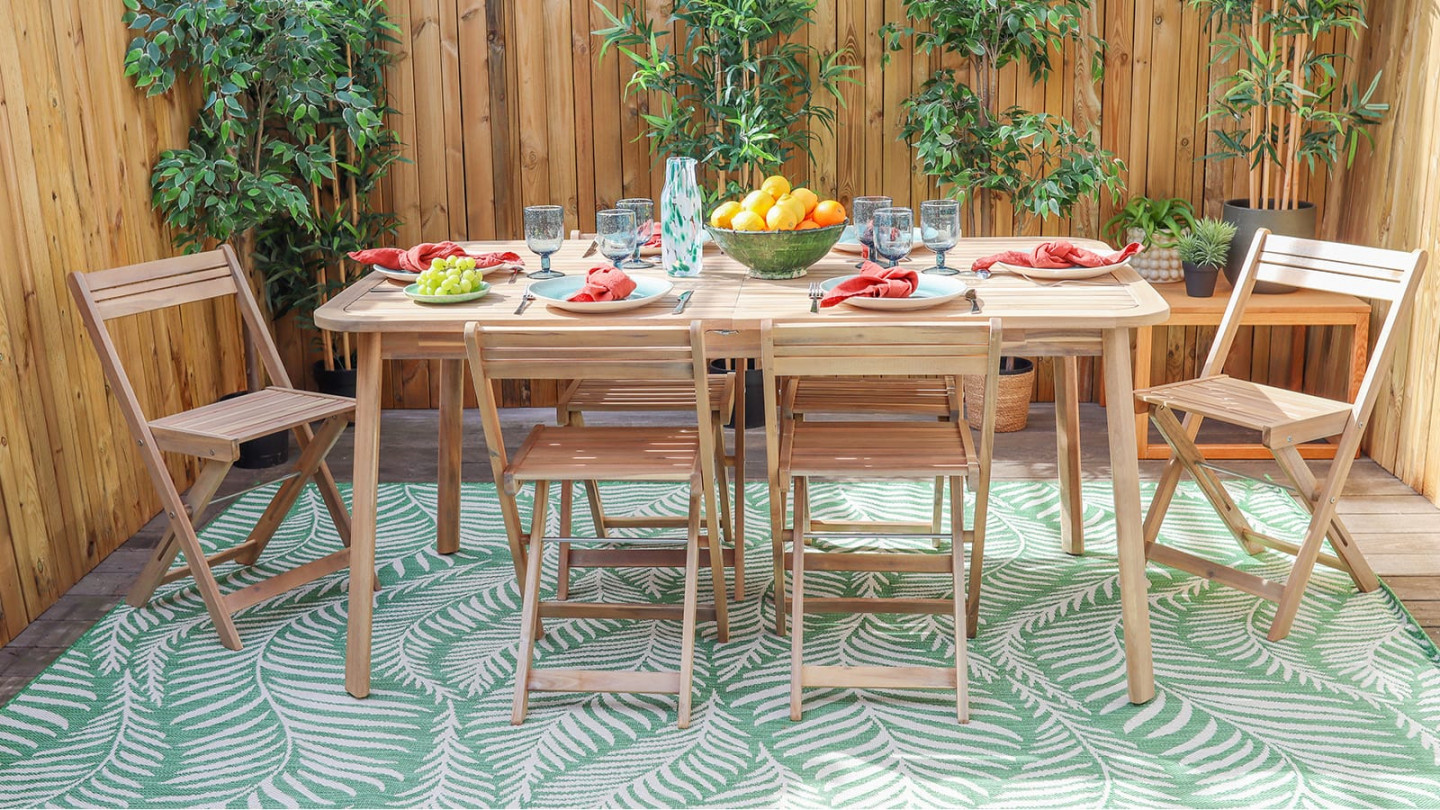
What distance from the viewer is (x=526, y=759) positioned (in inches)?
104

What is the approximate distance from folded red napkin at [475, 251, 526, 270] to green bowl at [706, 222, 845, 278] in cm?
56

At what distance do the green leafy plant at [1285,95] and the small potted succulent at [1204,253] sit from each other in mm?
256

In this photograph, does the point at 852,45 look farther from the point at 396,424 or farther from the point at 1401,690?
the point at 1401,690

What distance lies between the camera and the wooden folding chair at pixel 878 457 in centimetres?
255

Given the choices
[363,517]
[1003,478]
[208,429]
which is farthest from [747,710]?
[1003,478]

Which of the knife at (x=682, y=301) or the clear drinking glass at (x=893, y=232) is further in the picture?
the clear drinking glass at (x=893, y=232)

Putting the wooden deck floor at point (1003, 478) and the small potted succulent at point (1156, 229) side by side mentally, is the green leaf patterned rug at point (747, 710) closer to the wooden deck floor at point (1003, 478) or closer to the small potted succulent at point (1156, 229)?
Answer: the wooden deck floor at point (1003, 478)

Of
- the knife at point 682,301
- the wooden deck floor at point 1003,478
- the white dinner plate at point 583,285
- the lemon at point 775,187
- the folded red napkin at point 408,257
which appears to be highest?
the lemon at point 775,187

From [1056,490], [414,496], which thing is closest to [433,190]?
[414,496]

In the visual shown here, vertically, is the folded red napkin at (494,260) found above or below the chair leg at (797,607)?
above

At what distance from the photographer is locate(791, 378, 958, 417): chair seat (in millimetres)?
3352

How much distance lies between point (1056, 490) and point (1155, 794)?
1799 millimetres

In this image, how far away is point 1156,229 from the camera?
15.7 ft

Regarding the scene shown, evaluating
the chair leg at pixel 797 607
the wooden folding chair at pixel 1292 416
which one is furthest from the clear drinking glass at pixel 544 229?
the wooden folding chair at pixel 1292 416
